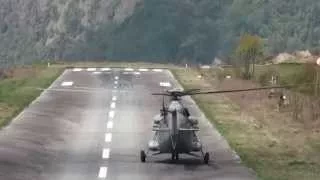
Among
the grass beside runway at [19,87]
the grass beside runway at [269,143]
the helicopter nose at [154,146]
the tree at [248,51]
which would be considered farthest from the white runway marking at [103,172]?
the tree at [248,51]

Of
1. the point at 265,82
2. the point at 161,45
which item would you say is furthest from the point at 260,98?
the point at 161,45

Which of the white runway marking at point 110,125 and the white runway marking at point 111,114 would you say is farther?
the white runway marking at point 111,114

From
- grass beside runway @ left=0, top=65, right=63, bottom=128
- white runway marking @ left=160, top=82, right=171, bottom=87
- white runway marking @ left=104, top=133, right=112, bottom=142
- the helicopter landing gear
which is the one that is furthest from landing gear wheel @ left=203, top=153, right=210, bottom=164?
white runway marking @ left=160, top=82, right=171, bottom=87

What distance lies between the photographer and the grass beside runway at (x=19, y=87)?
92.5 ft

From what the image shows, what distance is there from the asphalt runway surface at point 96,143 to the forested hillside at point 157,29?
68006 mm

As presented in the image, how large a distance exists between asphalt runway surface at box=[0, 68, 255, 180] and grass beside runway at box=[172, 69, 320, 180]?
37 centimetres

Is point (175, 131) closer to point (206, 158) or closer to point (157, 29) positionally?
point (206, 158)

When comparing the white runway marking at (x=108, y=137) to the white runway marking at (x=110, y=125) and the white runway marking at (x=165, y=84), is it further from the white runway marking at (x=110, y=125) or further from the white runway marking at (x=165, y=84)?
the white runway marking at (x=165, y=84)

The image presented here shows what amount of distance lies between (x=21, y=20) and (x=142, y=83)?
83734mm

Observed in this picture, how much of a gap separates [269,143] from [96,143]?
4.27m

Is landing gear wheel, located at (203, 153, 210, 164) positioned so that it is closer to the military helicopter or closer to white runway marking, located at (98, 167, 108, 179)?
the military helicopter

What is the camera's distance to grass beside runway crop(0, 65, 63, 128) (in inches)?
1110

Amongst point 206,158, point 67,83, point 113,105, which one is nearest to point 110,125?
point 113,105

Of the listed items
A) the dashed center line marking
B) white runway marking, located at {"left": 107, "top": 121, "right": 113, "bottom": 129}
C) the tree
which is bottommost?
white runway marking, located at {"left": 107, "top": 121, "right": 113, "bottom": 129}
